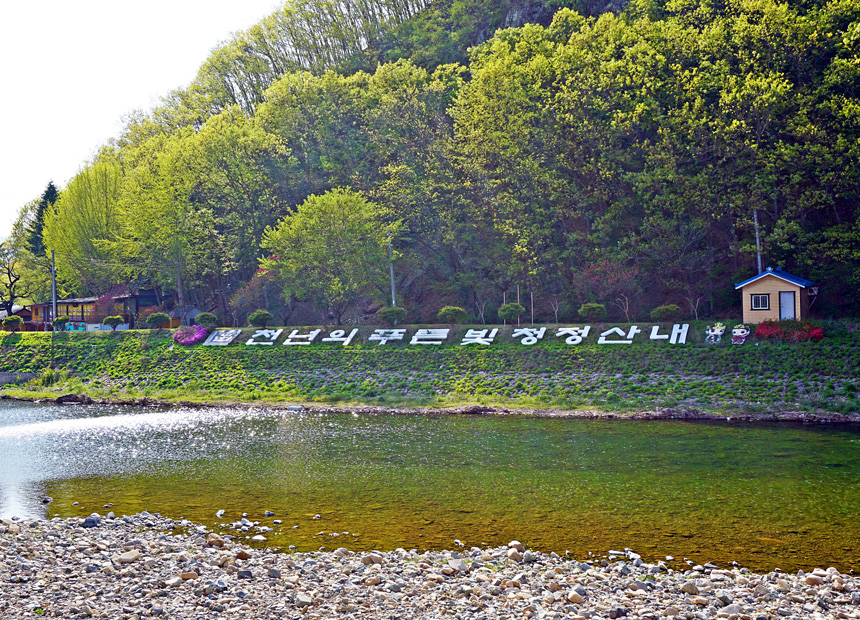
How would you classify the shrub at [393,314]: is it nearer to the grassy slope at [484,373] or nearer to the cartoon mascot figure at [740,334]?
the grassy slope at [484,373]

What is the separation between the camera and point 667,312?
121 feet

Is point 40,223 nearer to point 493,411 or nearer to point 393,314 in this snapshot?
point 393,314

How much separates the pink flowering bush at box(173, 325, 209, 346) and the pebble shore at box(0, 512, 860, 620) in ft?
113

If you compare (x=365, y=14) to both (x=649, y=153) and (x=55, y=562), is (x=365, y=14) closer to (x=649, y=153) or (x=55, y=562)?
Answer: (x=649, y=153)

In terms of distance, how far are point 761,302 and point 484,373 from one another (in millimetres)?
14808

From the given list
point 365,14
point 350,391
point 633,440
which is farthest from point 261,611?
Answer: point 365,14

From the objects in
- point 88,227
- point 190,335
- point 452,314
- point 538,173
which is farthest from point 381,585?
point 88,227

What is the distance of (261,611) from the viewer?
9.19 m

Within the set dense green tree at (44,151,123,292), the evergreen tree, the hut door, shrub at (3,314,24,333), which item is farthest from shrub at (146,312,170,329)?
the hut door

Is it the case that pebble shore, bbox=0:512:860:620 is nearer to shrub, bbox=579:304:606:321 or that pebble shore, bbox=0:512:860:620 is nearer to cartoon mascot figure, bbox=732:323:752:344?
cartoon mascot figure, bbox=732:323:752:344

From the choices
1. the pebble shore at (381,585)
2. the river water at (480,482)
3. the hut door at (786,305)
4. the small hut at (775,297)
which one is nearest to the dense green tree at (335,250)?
the river water at (480,482)

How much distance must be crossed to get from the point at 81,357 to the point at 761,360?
143 ft

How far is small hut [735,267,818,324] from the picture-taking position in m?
32.8

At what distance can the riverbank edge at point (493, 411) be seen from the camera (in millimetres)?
25609
